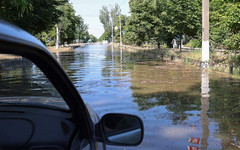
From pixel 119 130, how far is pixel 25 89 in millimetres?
1189

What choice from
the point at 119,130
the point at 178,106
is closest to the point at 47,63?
the point at 119,130

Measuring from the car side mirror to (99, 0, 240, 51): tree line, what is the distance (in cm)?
1175

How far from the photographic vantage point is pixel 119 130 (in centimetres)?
184

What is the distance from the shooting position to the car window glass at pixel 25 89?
2.06 m

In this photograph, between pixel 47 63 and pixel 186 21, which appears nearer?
pixel 47 63

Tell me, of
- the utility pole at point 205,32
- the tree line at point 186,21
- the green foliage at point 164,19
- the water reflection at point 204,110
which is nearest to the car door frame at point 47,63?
the water reflection at point 204,110

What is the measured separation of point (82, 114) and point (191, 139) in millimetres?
3882

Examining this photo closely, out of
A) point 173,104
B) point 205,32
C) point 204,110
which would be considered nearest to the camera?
point 204,110

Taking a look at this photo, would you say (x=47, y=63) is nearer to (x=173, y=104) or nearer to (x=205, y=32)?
(x=173, y=104)

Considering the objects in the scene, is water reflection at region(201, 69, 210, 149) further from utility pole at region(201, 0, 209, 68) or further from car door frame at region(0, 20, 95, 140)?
utility pole at region(201, 0, 209, 68)

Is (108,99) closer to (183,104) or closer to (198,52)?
(183,104)

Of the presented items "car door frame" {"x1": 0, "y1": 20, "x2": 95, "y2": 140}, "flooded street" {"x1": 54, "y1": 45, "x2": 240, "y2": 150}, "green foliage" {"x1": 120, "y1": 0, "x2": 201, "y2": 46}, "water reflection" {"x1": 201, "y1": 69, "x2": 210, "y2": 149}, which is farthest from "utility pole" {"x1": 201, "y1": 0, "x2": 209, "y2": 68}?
"car door frame" {"x1": 0, "y1": 20, "x2": 95, "y2": 140}

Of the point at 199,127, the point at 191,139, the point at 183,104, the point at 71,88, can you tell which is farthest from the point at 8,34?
the point at 183,104

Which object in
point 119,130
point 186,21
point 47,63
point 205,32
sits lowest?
point 119,130
